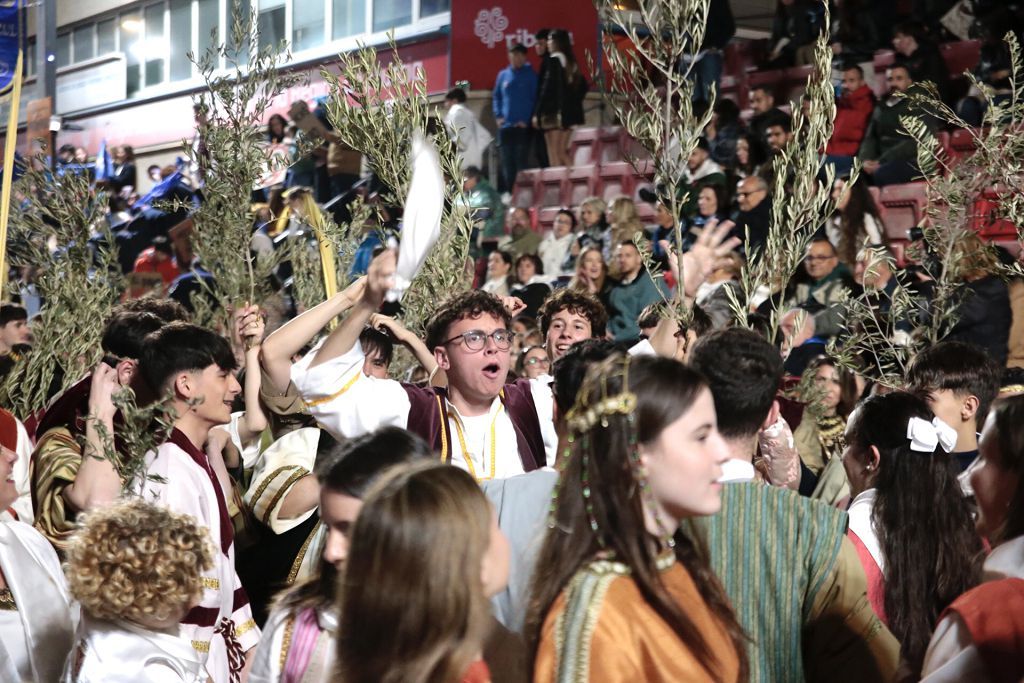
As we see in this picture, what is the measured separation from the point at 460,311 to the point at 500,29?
13809mm

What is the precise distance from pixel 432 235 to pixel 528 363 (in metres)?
3.21

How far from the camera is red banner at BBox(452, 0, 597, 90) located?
55.7ft

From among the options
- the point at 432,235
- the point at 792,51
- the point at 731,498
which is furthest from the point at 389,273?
the point at 792,51

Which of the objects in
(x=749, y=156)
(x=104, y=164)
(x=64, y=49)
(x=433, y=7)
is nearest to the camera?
(x=749, y=156)

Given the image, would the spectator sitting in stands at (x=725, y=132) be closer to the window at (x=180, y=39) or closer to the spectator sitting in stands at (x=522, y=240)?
the spectator sitting in stands at (x=522, y=240)

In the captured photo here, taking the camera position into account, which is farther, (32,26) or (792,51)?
(32,26)

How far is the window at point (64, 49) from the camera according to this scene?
83.5ft

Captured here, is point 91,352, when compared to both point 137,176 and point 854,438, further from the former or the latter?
point 137,176

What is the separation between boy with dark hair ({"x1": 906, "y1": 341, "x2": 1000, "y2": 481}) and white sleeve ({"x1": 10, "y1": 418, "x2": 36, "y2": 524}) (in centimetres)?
319

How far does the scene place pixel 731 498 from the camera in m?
2.69

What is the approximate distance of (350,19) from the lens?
66.7 ft

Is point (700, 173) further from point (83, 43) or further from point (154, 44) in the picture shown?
point (83, 43)

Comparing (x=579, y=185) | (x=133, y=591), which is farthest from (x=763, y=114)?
(x=133, y=591)

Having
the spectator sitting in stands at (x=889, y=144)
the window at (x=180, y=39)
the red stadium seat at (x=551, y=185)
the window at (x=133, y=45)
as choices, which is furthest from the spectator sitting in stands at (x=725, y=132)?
the window at (x=133, y=45)
